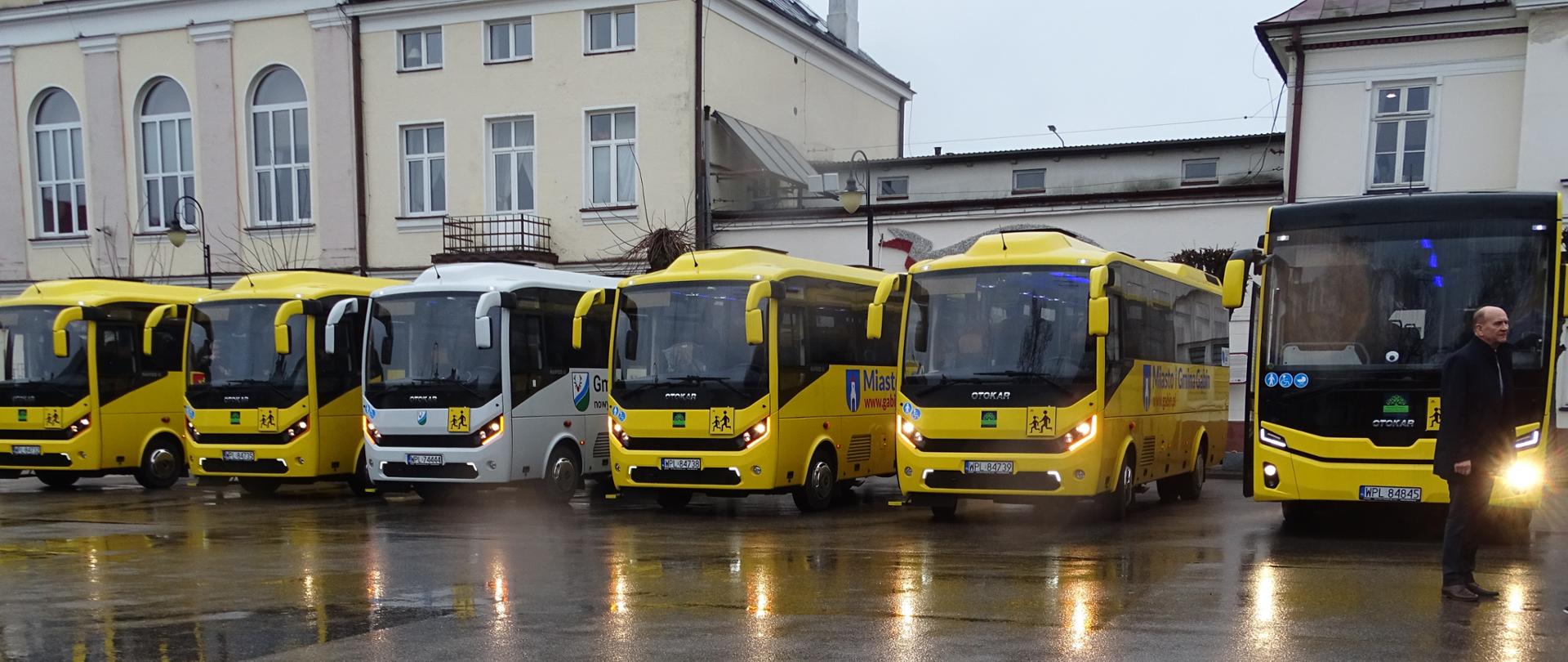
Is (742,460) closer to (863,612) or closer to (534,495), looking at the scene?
(534,495)

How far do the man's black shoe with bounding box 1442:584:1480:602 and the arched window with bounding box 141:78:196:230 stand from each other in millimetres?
30279

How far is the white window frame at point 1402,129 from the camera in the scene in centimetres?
2297

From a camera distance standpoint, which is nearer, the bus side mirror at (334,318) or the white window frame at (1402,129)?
the bus side mirror at (334,318)

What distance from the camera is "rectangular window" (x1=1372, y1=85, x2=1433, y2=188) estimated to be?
2305 cm

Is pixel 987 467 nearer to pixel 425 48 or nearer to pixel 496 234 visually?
pixel 496 234

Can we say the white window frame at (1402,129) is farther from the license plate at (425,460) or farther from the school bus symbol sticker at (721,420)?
the license plate at (425,460)

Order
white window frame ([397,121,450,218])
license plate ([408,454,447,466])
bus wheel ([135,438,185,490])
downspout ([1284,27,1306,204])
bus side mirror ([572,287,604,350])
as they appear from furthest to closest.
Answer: white window frame ([397,121,450,218]), downspout ([1284,27,1306,204]), bus wheel ([135,438,185,490]), license plate ([408,454,447,466]), bus side mirror ([572,287,604,350])

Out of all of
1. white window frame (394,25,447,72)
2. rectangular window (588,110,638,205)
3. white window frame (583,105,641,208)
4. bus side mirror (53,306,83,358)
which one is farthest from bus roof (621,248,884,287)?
white window frame (394,25,447,72)

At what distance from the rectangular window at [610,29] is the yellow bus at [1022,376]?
15381 mm

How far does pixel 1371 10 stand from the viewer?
23.4 m

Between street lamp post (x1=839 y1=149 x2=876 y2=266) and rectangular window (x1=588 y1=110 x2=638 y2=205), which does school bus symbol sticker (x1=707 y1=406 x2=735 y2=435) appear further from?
rectangular window (x1=588 y1=110 x2=638 y2=205)

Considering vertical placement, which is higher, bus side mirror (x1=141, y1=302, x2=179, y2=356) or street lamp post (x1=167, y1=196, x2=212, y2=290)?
street lamp post (x1=167, y1=196, x2=212, y2=290)

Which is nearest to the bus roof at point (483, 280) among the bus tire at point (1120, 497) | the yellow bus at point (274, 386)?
the yellow bus at point (274, 386)

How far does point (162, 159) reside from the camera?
32.7m
